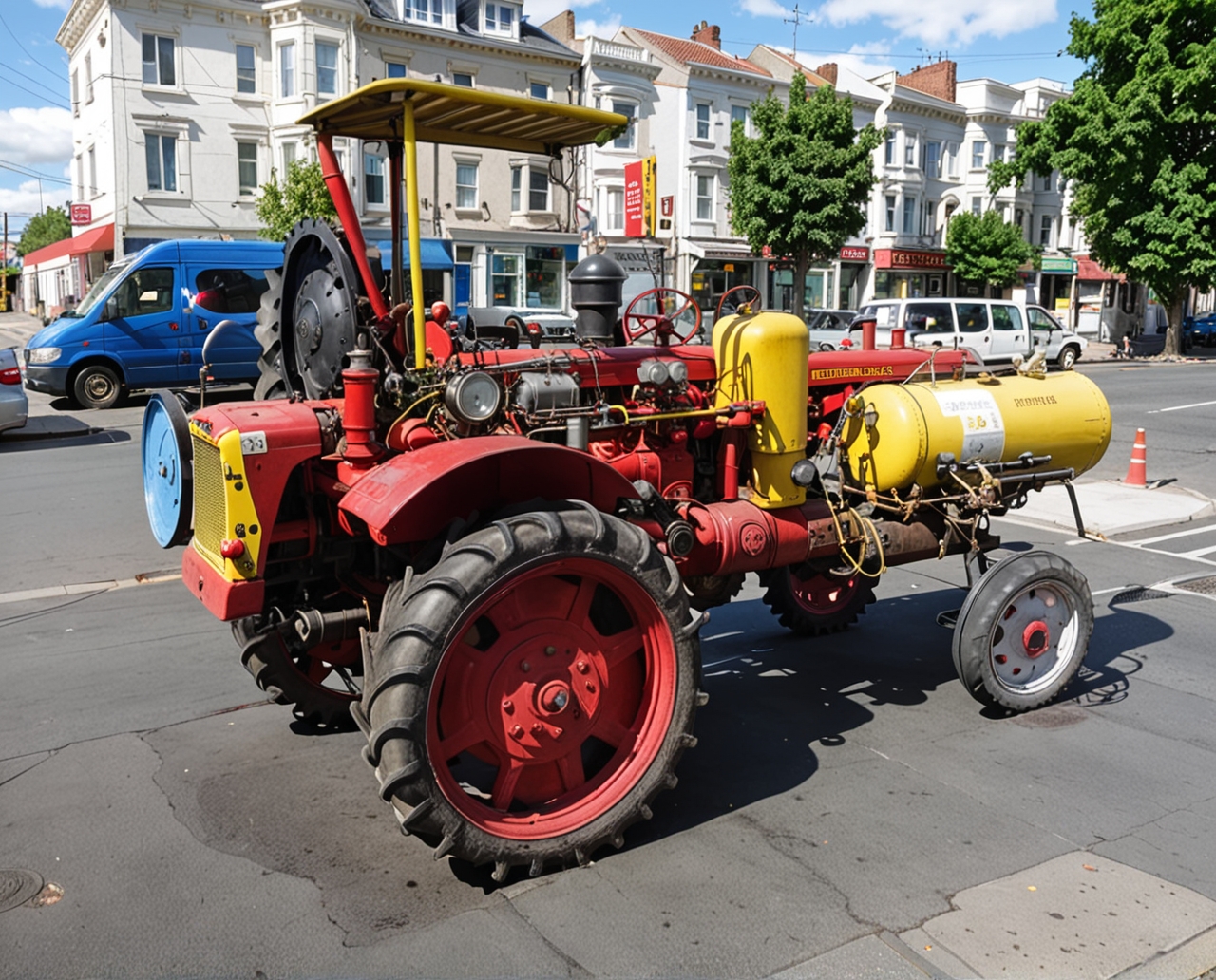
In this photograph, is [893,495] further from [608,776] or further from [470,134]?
[470,134]

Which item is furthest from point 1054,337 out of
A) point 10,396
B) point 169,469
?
point 169,469

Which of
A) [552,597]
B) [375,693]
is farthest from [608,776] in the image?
[375,693]

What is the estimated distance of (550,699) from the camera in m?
3.84

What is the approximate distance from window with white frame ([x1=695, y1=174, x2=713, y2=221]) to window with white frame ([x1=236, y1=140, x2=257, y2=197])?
17016 millimetres

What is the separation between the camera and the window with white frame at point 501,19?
3603 centimetres

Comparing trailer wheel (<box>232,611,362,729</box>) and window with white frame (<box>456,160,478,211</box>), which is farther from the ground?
window with white frame (<box>456,160,478,211</box>)

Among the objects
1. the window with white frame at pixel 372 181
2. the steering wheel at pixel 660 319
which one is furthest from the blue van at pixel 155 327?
the steering wheel at pixel 660 319

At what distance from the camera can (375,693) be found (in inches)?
136

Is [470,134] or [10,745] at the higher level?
[470,134]

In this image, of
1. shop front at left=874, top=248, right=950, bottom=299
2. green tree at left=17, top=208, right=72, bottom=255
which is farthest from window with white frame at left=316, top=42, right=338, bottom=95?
green tree at left=17, top=208, right=72, bottom=255

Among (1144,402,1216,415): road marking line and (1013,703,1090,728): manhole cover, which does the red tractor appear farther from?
(1144,402,1216,415): road marking line

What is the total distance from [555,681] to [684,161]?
130 ft

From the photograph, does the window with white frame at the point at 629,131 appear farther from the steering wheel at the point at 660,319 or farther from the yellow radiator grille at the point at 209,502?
the yellow radiator grille at the point at 209,502

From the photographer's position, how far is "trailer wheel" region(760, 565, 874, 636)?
21.3ft
